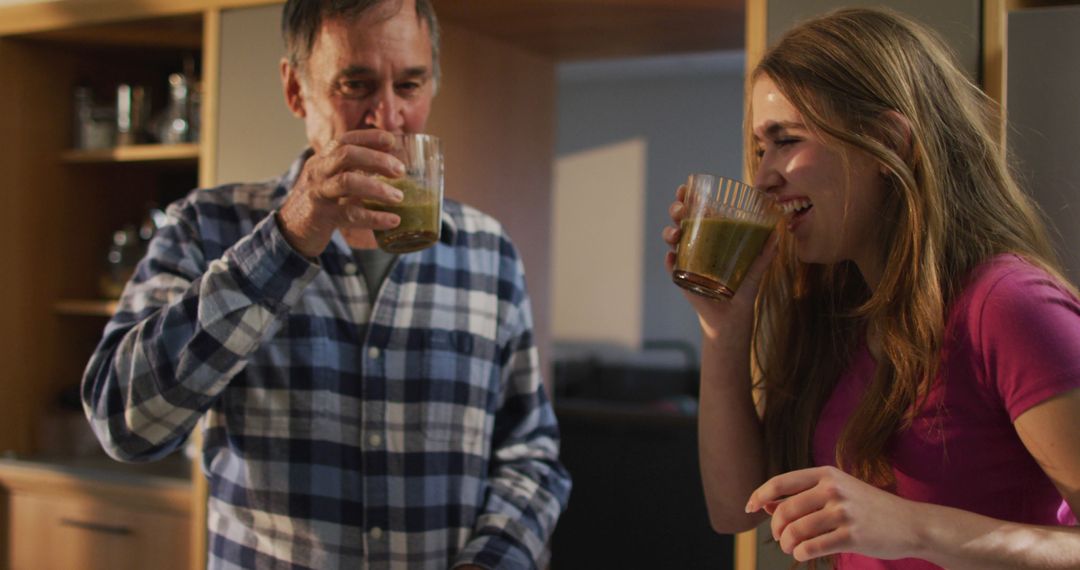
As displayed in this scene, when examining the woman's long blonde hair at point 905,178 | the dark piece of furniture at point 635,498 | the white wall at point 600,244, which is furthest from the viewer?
the white wall at point 600,244

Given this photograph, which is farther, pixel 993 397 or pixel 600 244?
pixel 600 244

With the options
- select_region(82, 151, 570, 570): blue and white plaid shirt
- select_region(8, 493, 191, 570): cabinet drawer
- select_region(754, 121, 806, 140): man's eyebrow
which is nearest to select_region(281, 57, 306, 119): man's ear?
select_region(82, 151, 570, 570): blue and white plaid shirt

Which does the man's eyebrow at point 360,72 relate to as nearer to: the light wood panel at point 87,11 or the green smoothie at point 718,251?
the green smoothie at point 718,251

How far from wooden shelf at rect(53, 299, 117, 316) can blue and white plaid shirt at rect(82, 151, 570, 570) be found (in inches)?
47.5

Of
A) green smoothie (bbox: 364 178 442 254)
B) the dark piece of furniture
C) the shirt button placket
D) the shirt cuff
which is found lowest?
the dark piece of furniture

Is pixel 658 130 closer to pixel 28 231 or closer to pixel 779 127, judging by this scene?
pixel 28 231

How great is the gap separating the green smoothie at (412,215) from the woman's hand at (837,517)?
0.52 metres

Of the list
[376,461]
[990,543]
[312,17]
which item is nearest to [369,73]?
[312,17]

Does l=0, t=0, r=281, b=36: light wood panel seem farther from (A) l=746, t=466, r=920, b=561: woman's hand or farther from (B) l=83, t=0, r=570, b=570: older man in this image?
(A) l=746, t=466, r=920, b=561: woman's hand

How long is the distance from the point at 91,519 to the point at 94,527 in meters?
0.02

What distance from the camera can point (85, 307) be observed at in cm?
262

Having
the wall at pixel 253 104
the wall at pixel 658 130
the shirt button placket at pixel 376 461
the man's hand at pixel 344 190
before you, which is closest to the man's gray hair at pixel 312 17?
the man's hand at pixel 344 190

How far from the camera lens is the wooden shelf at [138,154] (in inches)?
98.2

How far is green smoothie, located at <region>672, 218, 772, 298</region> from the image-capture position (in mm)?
1196
